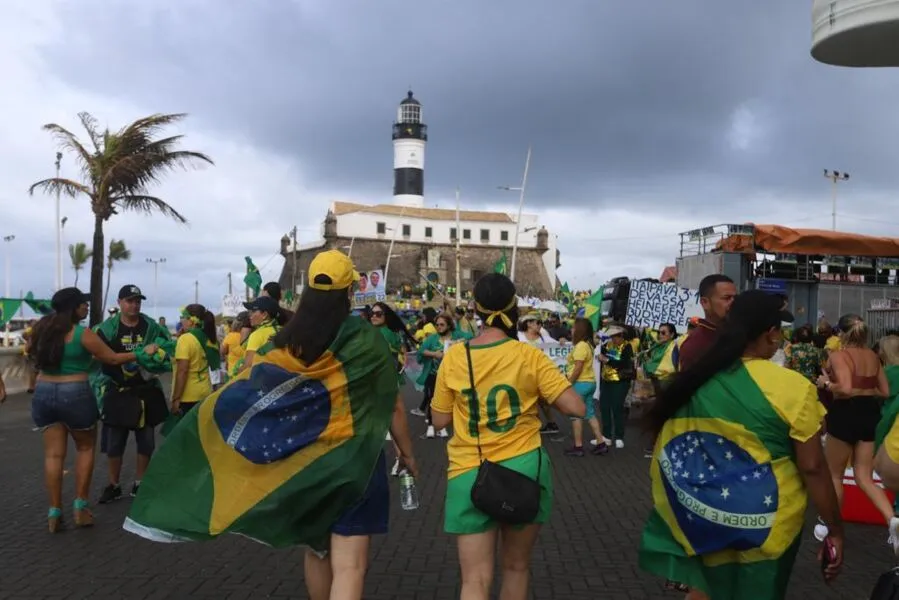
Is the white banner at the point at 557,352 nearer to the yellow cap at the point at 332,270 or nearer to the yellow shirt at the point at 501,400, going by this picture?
the yellow shirt at the point at 501,400

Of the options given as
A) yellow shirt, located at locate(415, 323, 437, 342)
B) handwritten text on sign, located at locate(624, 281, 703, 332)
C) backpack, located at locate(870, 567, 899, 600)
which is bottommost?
backpack, located at locate(870, 567, 899, 600)

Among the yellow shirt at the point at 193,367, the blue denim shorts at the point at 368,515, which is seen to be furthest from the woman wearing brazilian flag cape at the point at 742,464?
the yellow shirt at the point at 193,367

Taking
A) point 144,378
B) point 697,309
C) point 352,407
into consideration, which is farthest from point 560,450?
point 352,407

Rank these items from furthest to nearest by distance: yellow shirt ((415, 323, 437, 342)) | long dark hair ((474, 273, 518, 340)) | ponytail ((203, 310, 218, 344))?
yellow shirt ((415, 323, 437, 342)) < ponytail ((203, 310, 218, 344)) < long dark hair ((474, 273, 518, 340))

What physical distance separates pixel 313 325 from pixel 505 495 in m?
1.12

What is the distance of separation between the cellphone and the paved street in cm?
195

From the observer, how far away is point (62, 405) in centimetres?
640

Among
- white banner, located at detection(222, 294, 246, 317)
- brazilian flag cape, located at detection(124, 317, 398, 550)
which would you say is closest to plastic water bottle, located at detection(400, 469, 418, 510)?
brazilian flag cape, located at detection(124, 317, 398, 550)

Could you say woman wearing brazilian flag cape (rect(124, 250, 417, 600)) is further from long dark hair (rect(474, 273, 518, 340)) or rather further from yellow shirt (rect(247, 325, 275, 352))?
yellow shirt (rect(247, 325, 275, 352))

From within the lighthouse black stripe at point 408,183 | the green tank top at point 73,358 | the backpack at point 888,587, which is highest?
the lighthouse black stripe at point 408,183

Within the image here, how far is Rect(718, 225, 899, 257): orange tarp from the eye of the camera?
20094 mm

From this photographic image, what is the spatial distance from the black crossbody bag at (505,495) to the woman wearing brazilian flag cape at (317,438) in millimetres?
446

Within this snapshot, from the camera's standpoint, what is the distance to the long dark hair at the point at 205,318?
8.66m

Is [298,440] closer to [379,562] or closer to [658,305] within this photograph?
[379,562]
